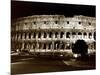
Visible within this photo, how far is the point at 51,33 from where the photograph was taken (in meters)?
2.32

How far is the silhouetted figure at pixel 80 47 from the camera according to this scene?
7.96 feet

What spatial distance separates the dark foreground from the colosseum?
0.32 ft

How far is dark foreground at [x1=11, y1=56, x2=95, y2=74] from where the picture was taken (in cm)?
216

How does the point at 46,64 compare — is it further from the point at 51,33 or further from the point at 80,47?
the point at 80,47

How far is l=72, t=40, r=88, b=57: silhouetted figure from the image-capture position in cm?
243

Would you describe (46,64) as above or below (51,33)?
below

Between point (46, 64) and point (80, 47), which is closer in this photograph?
point (46, 64)

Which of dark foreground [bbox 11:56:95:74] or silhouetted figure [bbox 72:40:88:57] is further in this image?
silhouetted figure [bbox 72:40:88:57]

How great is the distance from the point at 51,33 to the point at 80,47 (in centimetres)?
43

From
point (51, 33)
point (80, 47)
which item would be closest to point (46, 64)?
point (51, 33)

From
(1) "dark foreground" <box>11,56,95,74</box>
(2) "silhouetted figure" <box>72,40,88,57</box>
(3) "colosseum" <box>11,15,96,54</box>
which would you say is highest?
(3) "colosseum" <box>11,15,96,54</box>

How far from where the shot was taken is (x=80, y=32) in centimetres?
245

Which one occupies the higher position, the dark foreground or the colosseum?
the colosseum
